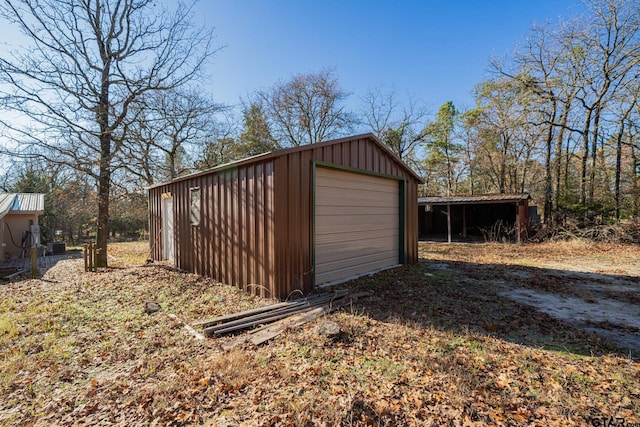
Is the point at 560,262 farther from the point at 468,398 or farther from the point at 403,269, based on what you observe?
the point at 468,398

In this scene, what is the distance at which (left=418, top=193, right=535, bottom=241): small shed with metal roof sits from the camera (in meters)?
13.0

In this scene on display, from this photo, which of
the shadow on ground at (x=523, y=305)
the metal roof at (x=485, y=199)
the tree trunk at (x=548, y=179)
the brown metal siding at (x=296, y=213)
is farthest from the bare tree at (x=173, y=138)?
the tree trunk at (x=548, y=179)

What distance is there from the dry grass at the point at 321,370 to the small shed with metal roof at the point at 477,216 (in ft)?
33.8

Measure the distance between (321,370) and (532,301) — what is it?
4.30 meters

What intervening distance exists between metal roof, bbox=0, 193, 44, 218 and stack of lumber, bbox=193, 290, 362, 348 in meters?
10.9

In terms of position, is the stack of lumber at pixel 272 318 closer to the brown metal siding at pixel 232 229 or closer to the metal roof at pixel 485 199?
the brown metal siding at pixel 232 229

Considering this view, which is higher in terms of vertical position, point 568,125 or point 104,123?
point 568,125

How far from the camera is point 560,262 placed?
27.9 feet

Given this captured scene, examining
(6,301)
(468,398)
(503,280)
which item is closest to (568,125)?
(503,280)

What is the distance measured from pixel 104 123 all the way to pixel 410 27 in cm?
1112

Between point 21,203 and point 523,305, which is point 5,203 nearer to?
point 21,203

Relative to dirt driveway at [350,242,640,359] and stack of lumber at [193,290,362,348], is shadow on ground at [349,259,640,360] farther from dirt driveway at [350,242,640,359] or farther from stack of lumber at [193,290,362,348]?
stack of lumber at [193,290,362,348]

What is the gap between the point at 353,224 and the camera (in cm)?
641

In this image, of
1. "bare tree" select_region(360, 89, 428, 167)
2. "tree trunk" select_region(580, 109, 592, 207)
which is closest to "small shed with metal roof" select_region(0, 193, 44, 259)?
"bare tree" select_region(360, 89, 428, 167)
